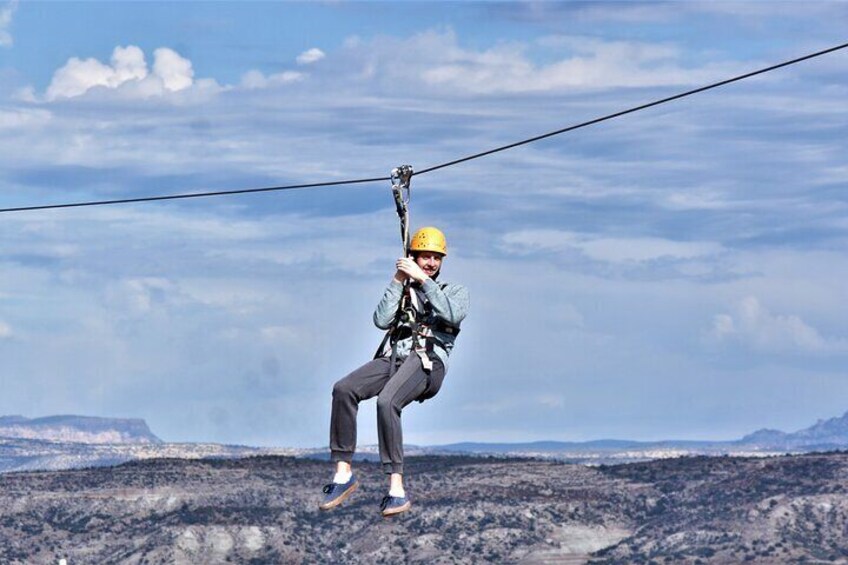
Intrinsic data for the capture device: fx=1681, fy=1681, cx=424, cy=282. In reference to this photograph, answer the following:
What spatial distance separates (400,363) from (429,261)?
2.41 metres

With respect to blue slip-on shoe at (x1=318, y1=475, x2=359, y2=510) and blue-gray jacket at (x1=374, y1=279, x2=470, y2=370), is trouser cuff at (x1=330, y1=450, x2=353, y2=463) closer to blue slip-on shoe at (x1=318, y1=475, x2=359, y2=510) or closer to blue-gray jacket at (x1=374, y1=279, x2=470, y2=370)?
blue slip-on shoe at (x1=318, y1=475, x2=359, y2=510)

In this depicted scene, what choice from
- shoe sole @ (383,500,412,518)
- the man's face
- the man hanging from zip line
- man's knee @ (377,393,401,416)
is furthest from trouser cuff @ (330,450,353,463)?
the man's face

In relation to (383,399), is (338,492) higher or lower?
lower

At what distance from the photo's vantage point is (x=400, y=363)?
3556 centimetres

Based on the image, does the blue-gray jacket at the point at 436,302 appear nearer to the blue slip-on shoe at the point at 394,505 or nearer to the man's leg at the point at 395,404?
the man's leg at the point at 395,404

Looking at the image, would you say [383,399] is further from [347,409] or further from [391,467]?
[391,467]

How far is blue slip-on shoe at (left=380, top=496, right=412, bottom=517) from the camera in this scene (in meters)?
35.1

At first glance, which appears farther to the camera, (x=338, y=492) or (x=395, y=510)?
(x=338, y=492)

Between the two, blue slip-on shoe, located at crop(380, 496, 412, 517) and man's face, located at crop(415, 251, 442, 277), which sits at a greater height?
man's face, located at crop(415, 251, 442, 277)

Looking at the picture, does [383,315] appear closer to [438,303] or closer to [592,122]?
[438,303]

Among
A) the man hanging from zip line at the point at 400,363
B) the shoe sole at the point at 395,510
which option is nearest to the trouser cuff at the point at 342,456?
the man hanging from zip line at the point at 400,363

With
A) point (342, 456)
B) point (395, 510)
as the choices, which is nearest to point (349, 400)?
point (342, 456)

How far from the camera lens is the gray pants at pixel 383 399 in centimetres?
3491

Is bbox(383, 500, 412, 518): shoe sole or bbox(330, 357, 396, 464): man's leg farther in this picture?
bbox(383, 500, 412, 518): shoe sole
